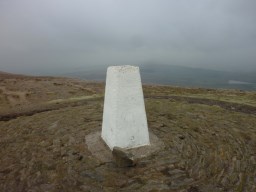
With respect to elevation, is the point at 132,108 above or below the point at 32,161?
above

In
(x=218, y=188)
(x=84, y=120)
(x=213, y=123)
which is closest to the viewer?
(x=218, y=188)

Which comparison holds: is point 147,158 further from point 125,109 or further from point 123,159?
point 125,109

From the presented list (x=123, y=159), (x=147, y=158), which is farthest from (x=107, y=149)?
(x=147, y=158)

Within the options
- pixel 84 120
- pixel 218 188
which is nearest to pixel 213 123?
pixel 218 188

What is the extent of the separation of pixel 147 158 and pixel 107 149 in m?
1.72

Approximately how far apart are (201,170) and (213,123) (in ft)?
16.1

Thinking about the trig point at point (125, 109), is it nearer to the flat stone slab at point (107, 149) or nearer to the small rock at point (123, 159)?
the flat stone slab at point (107, 149)

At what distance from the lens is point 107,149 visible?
9062mm

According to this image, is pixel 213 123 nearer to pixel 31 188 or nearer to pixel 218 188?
pixel 218 188

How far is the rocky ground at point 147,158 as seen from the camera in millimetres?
6824

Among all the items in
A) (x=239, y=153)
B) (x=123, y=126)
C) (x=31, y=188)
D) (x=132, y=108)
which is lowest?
(x=31, y=188)

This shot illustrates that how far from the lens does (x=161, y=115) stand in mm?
13508

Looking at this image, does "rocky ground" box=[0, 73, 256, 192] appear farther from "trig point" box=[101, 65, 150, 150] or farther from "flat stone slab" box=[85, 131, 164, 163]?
"trig point" box=[101, 65, 150, 150]

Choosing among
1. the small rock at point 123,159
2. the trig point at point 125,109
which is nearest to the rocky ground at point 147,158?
the small rock at point 123,159
